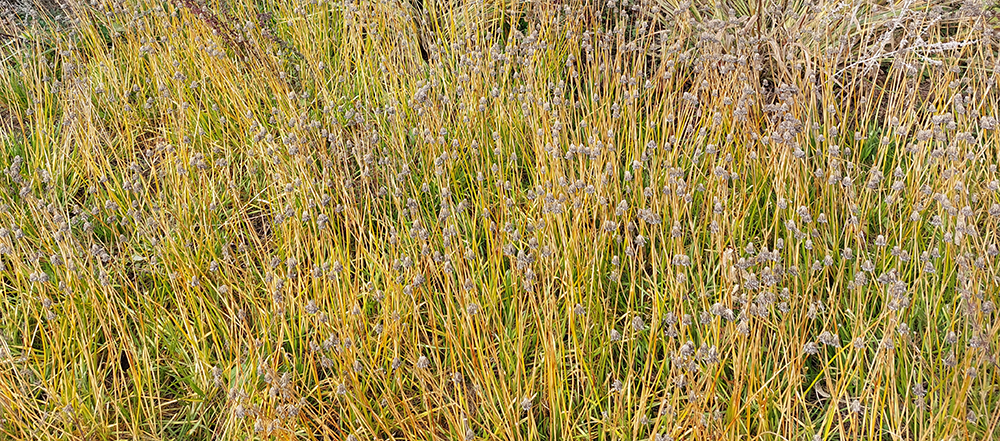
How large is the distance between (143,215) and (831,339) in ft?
7.51

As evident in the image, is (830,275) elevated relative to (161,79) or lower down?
lower down

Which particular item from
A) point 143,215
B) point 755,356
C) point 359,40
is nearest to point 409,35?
point 359,40

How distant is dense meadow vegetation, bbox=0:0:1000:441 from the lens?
1.89 metres

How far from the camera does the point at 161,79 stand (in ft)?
11.6

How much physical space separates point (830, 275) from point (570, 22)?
1678 mm

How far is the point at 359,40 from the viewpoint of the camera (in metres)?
3.58

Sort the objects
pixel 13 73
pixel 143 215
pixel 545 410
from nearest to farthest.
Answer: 1. pixel 545 410
2. pixel 143 215
3. pixel 13 73

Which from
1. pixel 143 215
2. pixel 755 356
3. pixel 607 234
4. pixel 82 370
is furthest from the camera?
pixel 143 215

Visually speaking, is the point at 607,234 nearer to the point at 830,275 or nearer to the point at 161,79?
the point at 830,275

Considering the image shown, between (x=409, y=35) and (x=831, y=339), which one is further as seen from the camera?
(x=409, y=35)

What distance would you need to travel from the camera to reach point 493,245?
2.30m

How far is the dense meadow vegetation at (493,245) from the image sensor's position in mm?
1894

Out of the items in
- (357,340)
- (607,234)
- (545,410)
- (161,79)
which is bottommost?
(545,410)

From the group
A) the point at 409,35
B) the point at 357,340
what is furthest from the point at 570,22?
the point at 357,340
